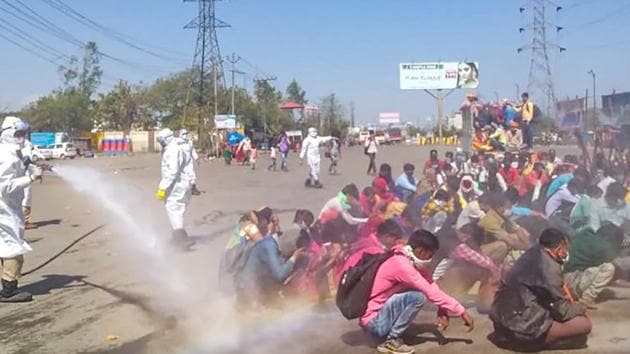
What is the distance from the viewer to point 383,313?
5.79 metres

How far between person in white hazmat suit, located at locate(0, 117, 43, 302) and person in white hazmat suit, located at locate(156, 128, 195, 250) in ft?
9.96

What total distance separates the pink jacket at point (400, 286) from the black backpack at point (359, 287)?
0.04 meters

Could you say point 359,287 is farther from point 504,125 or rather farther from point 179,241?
point 504,125

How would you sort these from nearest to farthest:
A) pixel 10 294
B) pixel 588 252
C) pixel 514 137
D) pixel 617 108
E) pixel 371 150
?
pixel 588 252 < pixel 10 294 < pixel 617 108 < pixel 514 137 < pixel 371 150

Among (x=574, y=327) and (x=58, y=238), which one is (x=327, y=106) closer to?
(x=58, y=238)

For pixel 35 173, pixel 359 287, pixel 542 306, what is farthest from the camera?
pixel 35 173

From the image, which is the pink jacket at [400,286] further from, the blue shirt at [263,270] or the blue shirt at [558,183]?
the blue shirt at [558,183]

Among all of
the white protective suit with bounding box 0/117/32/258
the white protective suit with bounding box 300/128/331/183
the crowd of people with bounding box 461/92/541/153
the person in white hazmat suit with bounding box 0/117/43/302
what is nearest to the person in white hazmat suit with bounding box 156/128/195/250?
the person in white hazmat suit with bounding box 0/117/43/302

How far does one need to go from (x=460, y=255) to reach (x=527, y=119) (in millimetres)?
12421

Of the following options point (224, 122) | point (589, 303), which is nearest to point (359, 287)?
point (589, 303)

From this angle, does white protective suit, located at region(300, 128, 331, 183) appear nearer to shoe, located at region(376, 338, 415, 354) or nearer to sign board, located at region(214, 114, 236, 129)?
shoe, located at region(376, 338, 415, 354)

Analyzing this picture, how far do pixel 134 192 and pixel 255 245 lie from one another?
48.2 ft

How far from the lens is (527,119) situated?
61.0 feet

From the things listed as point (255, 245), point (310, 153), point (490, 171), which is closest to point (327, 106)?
point (310, 153)
